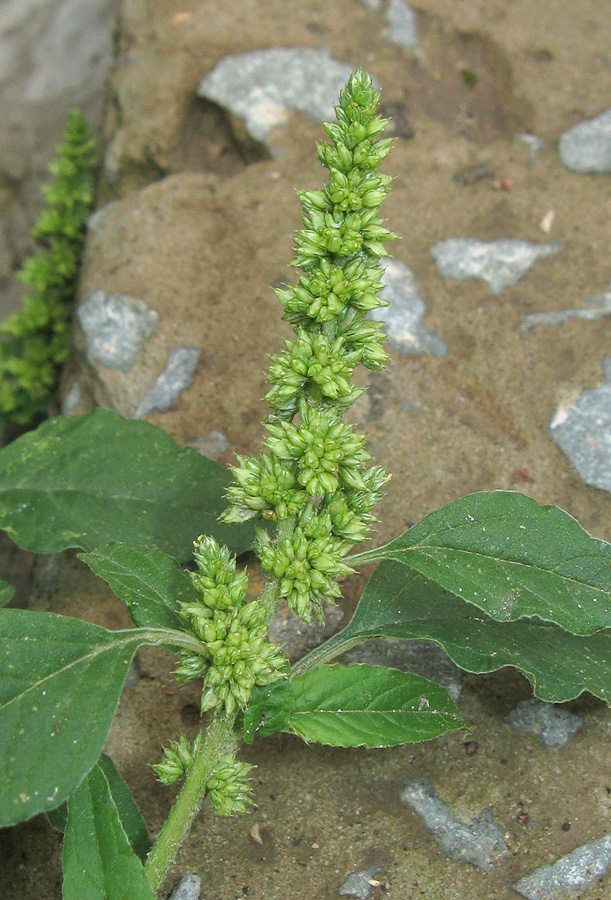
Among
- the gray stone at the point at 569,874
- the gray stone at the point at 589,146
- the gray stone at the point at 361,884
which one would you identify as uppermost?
the gray stone at the point at 589,146

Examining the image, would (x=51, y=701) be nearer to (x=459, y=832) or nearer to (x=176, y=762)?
(x=176, y=762)

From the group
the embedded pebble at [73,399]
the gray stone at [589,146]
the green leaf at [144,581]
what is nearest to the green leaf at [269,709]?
the green leaf at [144,581]

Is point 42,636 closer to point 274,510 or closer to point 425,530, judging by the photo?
point 274,510

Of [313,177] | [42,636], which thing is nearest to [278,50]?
[313,177]

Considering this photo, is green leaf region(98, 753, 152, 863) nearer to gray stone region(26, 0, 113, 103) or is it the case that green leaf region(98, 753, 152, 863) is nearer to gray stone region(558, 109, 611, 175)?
gray stone region(558, 109, 611, 175)

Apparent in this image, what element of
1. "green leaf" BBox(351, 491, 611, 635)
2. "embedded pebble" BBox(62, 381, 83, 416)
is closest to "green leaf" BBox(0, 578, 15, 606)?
"green leaf" BBox(351, 491, 611, 635)

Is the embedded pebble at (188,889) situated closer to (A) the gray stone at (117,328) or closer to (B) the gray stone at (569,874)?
(B) the gray stone at (569,874)

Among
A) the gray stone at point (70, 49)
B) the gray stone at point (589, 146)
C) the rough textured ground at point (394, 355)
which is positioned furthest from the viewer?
the gray stone at point (70, 49)

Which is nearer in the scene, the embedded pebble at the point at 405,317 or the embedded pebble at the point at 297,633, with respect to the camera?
the embedded pebble at the point at 297,633
